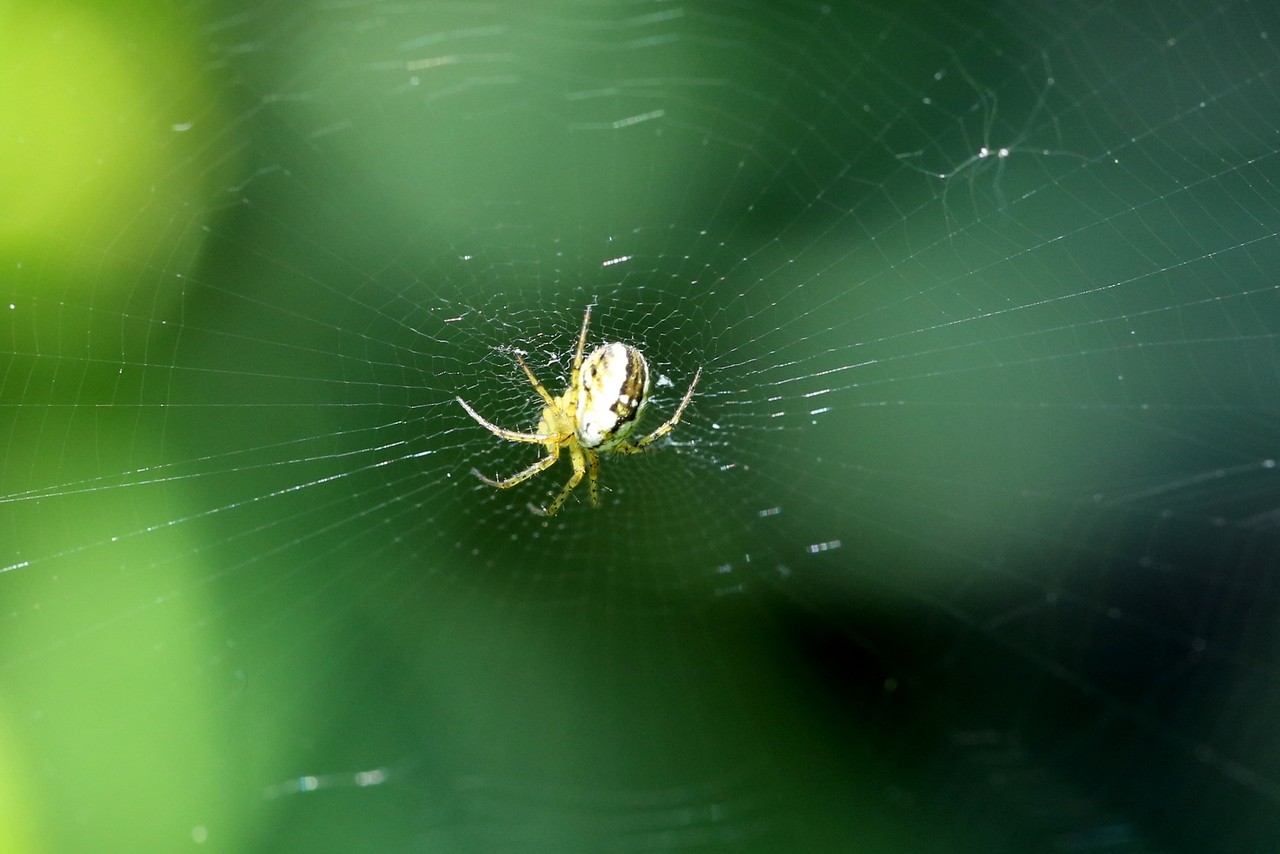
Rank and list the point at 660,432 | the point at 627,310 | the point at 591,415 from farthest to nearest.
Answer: the point at 660,432 → the point at 591,415 → the point at 627,310

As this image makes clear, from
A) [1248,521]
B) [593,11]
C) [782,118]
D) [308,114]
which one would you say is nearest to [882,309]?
[782,118]

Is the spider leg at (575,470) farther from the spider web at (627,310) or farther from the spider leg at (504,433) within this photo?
the spider web at (627,310)

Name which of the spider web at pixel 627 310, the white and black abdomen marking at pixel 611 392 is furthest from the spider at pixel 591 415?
the spider web at pixel 627 310

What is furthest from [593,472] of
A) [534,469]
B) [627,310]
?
[627,310]

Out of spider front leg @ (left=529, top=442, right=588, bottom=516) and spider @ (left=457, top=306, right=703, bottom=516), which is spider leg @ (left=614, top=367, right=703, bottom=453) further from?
spider front leg @ (left=529, top=442, right=588, bottom=516)

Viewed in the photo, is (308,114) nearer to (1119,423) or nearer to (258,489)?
(258,489)

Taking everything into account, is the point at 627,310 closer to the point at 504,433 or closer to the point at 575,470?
the point at 504,433
